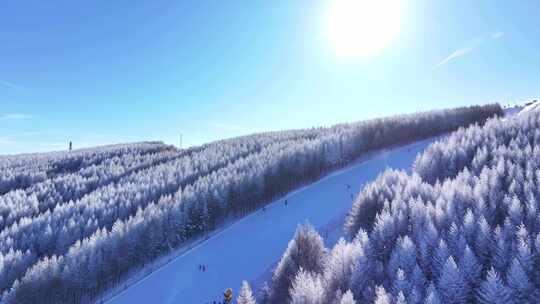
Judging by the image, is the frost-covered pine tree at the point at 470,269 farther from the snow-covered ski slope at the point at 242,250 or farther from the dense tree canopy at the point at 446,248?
the snow-covered ski slope at the point at 242,250

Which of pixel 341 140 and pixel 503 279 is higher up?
pixel 341 140

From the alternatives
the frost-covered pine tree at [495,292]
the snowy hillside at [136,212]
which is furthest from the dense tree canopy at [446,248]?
the snowy hillside at [136,212]

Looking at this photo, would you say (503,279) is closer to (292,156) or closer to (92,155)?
(292,156)

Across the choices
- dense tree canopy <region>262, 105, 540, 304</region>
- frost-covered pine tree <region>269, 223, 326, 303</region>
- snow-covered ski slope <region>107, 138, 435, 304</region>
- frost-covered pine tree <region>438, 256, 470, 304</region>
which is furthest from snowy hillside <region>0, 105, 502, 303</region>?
frost-covered pine tree <region>438, 256, 470, 304</region>

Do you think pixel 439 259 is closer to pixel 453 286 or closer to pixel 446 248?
pixel 446 248

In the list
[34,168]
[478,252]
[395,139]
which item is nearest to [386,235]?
[478,252]

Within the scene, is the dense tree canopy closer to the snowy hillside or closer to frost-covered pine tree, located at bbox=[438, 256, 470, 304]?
frost-covered pine tree, located at bbox=[438, 256, 470, 304]

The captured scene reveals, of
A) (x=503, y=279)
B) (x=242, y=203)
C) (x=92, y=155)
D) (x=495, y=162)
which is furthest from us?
(x=92, y=155)

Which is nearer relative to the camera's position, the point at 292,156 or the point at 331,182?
the point at 331,182
